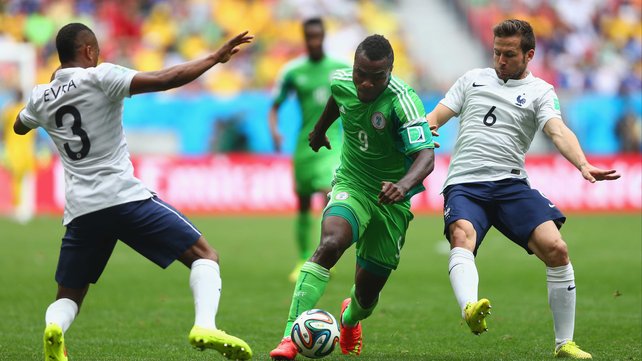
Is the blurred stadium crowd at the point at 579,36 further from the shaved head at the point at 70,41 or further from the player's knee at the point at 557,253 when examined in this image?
the shaved head at the point at 70,41

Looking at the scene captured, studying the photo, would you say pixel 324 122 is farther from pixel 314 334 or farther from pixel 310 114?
pixel 310 114

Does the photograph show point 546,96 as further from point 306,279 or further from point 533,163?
point 533,163

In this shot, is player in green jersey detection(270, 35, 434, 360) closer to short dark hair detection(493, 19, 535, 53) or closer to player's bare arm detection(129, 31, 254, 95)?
short dark hair detection(493, 19, 535, 53)

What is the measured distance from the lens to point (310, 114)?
42.5 feet

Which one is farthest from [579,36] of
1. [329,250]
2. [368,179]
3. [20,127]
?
[20,127]

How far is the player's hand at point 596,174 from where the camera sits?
271 inches

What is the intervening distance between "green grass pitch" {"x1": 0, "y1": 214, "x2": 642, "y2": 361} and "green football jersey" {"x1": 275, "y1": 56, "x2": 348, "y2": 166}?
61.4 inches

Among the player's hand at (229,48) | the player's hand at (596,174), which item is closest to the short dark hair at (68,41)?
the player's hand at (229,48)

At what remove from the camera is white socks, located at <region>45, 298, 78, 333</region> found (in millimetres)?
6773

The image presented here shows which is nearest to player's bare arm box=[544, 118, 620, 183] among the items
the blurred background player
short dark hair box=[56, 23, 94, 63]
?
short dark hair box=[56, 23, 94, 63]

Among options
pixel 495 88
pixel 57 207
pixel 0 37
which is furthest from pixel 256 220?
pixel 495 88

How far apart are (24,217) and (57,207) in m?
1.29

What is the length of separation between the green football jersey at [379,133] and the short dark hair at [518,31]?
0.84 m

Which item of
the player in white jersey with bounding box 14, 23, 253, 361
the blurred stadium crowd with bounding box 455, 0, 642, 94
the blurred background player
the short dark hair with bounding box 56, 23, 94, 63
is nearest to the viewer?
the player in white jersey with bounding box 14, 23, 253, 361
